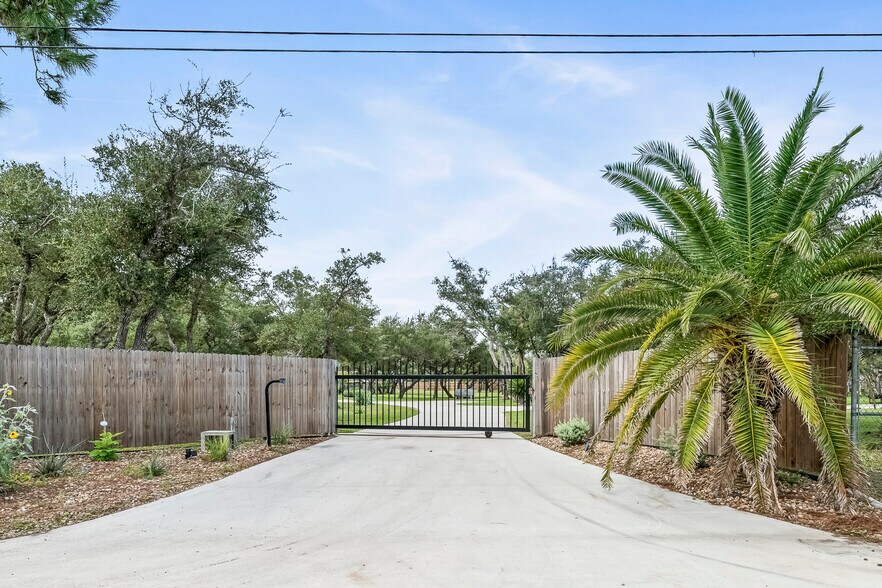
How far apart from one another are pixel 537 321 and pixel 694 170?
13116mm

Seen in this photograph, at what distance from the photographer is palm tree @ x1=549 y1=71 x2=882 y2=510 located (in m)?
5.64

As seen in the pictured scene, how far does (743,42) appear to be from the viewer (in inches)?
303

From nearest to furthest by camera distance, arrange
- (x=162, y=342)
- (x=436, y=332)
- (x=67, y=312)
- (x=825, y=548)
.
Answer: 1. (x=825, y=548)
2. (x=67, y=312)
3. (x=162, y=342)
4. (x=436, y=332)

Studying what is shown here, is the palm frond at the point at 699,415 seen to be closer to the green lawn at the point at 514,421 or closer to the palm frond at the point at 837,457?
the palm frond at the point at 837,457

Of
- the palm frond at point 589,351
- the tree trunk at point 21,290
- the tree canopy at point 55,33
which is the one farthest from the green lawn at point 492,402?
the tree trunk at point 21,290

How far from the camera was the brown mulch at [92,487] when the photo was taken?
17.4ft

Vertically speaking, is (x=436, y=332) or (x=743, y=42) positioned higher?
(x=743, y=42)

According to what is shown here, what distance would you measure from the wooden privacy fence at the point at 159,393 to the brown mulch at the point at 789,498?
6.22 meters

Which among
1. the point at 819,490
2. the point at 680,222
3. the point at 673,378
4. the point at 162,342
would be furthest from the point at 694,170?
the point at 162,342

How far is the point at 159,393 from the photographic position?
979 cm

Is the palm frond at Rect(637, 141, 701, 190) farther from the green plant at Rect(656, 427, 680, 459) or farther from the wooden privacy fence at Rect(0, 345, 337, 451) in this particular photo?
the wooden privacy fence at Rect(0, 345, 337, 451)

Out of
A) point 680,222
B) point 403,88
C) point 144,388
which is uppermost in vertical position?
point 403,88

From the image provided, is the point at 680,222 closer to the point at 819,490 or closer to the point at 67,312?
the point at 819,490

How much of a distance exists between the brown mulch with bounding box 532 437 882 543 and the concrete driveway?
26cm
